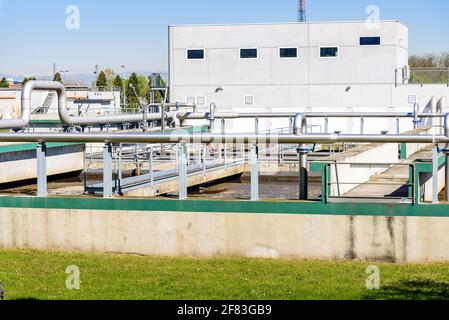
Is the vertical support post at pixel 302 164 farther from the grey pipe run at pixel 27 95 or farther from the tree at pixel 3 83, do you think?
the tree at pixel 3 83

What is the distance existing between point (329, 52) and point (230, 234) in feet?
121

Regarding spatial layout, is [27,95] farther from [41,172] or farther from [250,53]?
[250,53]

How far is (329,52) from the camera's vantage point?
157ft

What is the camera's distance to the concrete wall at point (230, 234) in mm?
11719

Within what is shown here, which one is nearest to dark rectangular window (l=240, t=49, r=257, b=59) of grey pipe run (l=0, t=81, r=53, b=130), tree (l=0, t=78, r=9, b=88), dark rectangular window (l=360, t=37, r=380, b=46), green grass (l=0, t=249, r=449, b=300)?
dark rectangular window (l=360, t=37, r=380, b=46)

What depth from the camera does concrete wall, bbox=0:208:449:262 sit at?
1172cm

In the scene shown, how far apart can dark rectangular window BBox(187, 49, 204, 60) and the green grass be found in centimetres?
3757

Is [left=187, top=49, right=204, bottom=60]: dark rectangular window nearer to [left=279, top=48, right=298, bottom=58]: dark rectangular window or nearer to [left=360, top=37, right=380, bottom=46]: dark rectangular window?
[left=279, top=48, right=298, bottom=58]: dark rectangular window

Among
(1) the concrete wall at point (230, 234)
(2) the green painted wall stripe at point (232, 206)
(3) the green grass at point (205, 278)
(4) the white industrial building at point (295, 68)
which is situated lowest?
(3) the green grass at point (205, 278)

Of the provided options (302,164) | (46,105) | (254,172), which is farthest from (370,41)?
(254,172)

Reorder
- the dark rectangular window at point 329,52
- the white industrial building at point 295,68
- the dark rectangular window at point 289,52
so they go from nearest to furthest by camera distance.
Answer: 1. the white industrial building at point 295,68
2. the dark rectangular window at point 329,52
3. the dark rectangular window at point 289,52

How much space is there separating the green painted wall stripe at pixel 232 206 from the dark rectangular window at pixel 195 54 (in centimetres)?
3694

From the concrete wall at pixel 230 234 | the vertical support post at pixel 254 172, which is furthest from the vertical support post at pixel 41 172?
the vertical support post at pixel 254 172

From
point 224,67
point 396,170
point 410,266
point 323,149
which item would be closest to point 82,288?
point 410,266
